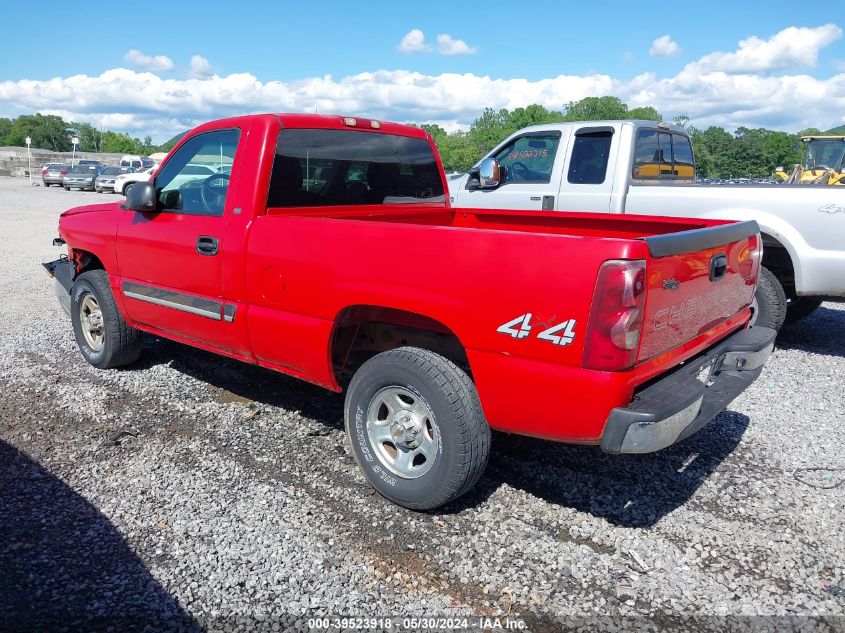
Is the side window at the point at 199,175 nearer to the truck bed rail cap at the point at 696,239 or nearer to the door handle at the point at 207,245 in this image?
the door handle at the point at 207,245

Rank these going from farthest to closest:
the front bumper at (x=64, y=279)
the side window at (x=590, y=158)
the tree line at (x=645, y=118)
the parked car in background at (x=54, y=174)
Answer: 1. the tree line at (x=645, y=118)
2. the parked car in background at (x=54, y=174)
3. the side window at (x=590, y=158)
4. the front bumper at (x=64, y=279)

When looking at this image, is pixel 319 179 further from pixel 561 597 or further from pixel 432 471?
pixel 561 597

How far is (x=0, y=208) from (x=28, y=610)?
78.2 feet

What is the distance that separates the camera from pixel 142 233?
14.8 ft

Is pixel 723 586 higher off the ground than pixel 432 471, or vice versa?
pixel 432 471

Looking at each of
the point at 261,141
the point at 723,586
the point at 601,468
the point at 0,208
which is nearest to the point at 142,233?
the point at 261,141

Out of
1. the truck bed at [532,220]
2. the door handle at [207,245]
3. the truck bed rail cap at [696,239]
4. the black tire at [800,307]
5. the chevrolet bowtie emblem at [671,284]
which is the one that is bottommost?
the black tire at [800,307]

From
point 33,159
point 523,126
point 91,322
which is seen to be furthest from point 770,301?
point 33,159

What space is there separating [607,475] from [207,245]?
8.87ft

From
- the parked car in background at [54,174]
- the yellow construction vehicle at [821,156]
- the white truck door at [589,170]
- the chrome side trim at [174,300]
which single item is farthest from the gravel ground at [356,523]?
the parked car in background at [54,174]

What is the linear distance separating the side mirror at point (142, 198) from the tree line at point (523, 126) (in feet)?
110

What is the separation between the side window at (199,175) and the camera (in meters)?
4.08

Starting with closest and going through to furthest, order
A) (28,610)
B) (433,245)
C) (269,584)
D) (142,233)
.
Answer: (28,610)
(269,584)
(433,245)
(142,233)

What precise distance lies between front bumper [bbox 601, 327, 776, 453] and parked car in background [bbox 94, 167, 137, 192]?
107 feet
